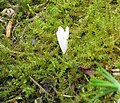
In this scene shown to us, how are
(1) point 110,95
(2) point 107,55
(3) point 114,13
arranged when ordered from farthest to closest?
(3) point 114,13 < (2) point 107,55 < (1) point 110,95

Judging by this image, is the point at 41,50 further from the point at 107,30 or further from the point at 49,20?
the point at 107,30

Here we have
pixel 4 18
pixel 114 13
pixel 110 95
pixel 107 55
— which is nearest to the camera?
pixel 110 95

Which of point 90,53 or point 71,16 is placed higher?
point 71,16

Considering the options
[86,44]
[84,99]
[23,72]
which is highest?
[86,44]

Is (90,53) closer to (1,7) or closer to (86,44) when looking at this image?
(86,44)

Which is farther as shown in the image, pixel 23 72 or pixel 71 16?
pixel 71 16

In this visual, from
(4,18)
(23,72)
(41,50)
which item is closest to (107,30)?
(41,50)

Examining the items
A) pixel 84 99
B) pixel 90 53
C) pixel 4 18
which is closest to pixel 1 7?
pixel 4 18
